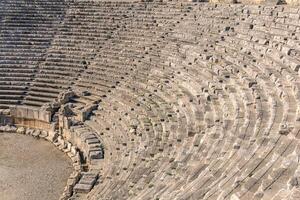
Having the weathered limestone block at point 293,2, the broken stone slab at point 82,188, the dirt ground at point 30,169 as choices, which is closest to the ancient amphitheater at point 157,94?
the broken stone slab at point 82,188

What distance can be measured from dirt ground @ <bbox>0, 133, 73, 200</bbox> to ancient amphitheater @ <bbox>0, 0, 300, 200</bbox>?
0.16 metres

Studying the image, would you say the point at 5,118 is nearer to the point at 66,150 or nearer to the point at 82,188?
the point at 66,150

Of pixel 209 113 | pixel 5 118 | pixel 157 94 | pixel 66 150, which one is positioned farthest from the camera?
pixel 5 118

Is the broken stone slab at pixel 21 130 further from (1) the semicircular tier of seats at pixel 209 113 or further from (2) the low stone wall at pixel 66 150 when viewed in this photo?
(1) the semicircular tier of seats at pixel 209 113

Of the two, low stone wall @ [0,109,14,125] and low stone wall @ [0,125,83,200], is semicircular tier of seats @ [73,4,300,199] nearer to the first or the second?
low stone wall @ [0,125,83,200]

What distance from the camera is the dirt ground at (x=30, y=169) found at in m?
18.1

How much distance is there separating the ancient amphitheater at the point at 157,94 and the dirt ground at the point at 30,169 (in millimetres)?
163

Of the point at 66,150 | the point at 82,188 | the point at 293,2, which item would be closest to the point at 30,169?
the point at 66,150

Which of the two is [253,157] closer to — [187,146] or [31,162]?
[187,146]

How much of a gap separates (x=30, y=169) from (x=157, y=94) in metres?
6.30

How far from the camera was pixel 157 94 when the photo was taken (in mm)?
21672

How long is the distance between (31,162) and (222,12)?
12.0 meters

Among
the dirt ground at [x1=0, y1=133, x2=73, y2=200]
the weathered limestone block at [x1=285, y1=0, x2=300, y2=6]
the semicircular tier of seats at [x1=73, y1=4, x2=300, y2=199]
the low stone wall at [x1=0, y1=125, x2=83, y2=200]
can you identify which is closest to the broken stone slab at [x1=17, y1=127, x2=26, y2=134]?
the low stone wall at [x1=0, y1=125, x2=83, y2=200]

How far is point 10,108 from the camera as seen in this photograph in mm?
24984
